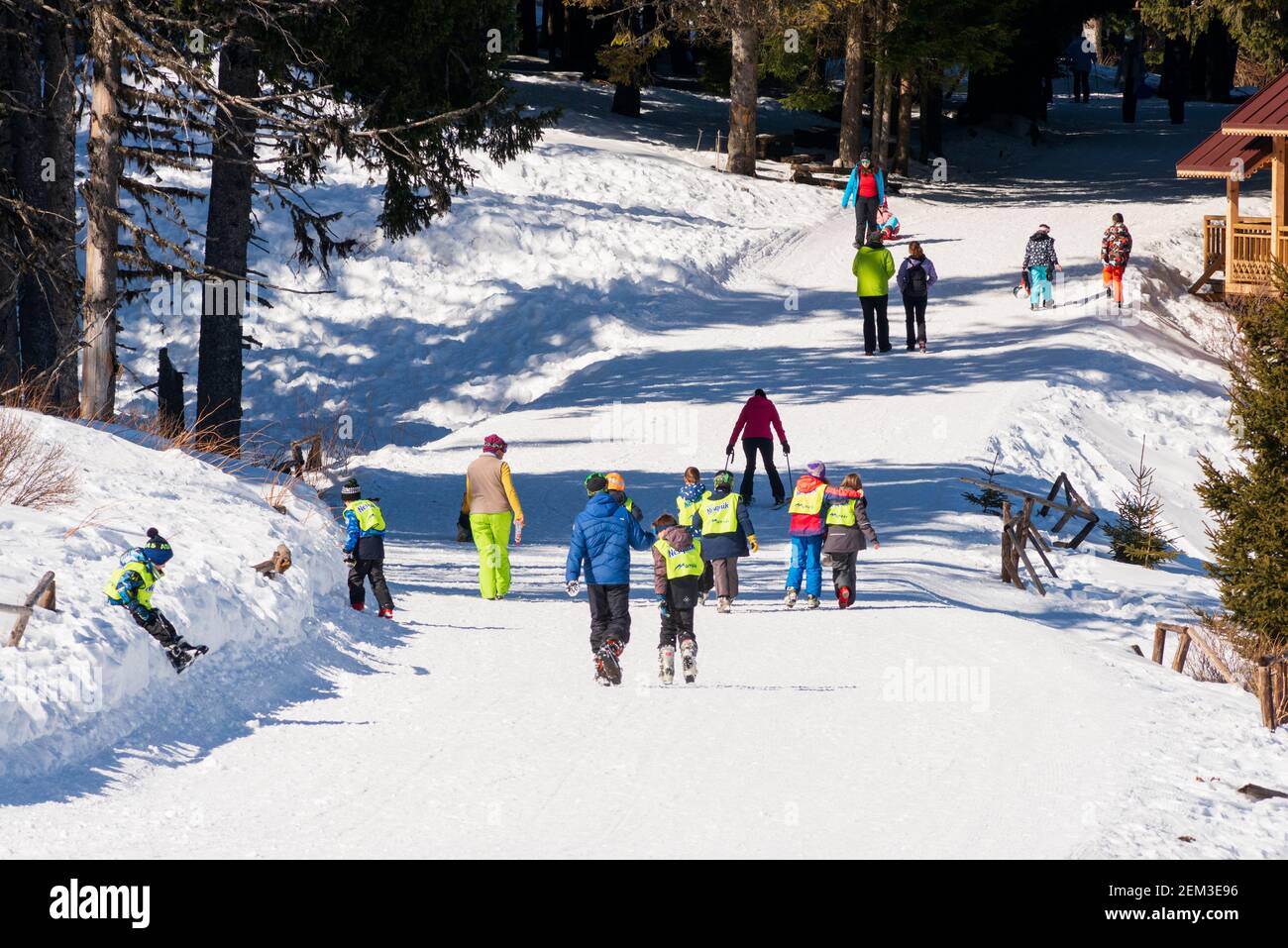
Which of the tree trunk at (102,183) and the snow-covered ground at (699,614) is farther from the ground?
the tree trunk at (102,183)

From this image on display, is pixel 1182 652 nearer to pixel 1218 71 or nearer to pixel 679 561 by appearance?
pixel 679 561

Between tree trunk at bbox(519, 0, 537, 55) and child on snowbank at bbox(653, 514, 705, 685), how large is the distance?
1624 inches

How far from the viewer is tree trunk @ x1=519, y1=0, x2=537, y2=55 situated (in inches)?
2066

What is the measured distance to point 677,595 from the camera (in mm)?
12617

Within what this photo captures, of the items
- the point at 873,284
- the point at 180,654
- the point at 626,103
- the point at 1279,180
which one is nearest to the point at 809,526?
the point at 180,654

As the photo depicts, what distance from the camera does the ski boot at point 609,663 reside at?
1243 cm

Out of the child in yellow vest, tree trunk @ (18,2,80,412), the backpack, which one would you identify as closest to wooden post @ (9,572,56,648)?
tree trunk @ (18,2,80,412)

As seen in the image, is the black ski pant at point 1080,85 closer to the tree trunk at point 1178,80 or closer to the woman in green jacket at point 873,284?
the tree trunk at point 1178,80

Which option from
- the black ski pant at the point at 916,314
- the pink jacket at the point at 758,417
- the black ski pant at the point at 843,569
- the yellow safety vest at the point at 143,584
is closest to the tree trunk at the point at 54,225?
the yellow safety vest at the point at 143,584

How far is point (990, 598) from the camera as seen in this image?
17.4 meters

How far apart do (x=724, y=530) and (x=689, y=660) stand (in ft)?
7.70

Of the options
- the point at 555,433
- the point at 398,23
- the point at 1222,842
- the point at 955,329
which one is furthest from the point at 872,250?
the point at 1222,842

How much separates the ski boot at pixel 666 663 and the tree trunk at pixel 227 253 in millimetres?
8120

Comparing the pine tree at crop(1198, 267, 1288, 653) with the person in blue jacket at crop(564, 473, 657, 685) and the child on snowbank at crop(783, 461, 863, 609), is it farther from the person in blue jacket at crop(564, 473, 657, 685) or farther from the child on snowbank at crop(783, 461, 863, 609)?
the person in blue jacket at crop(564, 473, 657, 685)
